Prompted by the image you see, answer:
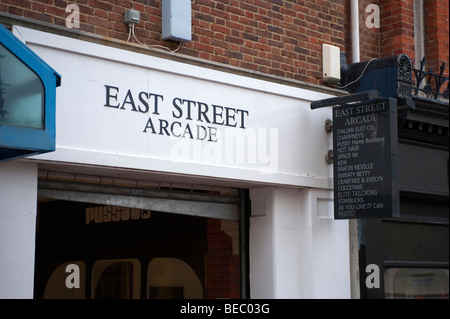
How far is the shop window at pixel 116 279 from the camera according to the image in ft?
32.4

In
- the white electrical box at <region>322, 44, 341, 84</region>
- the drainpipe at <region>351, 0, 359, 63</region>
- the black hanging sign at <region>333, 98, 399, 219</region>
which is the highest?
the drainpipe at <region>351, 0, 359, 63</region>

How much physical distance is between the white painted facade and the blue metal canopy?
75 centimetres

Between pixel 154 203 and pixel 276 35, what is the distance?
2.37 metres

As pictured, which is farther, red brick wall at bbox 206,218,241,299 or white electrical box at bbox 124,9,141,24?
red brick wall at bbox 206,218,241,299

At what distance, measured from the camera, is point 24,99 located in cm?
545

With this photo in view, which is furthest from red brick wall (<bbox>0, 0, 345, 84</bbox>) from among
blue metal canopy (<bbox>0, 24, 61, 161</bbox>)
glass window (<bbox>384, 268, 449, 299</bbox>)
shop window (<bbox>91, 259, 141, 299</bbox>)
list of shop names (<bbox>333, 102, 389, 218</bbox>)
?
shop window (<bbox>91, 259, 141, 299</bbox>)

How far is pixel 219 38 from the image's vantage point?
792 centimetres

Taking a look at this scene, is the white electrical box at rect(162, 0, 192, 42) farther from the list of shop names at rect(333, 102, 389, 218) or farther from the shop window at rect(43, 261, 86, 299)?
the shop window at rect(43, 261, 86, 299)

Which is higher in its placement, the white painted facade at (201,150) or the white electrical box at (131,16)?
the white electrical box at (131,16)

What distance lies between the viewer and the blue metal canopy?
5348mm

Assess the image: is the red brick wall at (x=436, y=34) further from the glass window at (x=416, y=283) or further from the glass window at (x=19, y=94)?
the glass window at (x=19, y=94)

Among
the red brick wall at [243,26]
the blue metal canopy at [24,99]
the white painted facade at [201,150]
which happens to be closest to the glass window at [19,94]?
the blue metal canopy at [24,99]

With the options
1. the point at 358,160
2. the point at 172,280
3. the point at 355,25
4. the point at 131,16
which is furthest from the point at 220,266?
the point at 355,25

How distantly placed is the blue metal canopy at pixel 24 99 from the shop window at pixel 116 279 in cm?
453
